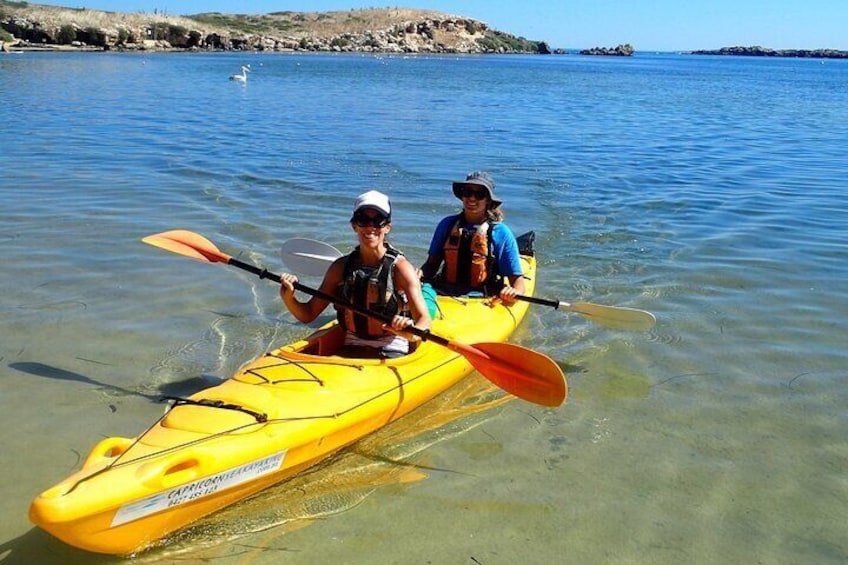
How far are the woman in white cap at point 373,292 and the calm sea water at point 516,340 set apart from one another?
21.9 inches

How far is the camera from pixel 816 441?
4.33 m

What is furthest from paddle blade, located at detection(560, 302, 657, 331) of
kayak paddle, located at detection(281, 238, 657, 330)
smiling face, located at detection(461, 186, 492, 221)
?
Answer: smiling face, located at detection(461, 186, 492, 221)

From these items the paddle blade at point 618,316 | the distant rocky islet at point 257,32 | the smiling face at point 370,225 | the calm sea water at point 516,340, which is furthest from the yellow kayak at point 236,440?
the distant rocky islet at point 257,32

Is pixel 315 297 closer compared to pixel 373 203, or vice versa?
pixel 373 203

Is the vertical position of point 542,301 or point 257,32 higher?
point 257,32

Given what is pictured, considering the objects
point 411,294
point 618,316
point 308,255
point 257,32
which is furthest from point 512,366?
point 257,32

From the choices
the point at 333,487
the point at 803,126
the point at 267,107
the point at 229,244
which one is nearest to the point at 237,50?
the point at 267,107

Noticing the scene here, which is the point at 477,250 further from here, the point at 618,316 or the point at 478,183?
the point at 618,316

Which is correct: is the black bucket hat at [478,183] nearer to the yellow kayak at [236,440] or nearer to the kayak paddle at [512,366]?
the yellow kayak at [236,440]

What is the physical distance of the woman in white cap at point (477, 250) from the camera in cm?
550

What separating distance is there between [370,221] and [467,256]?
176 centimetres

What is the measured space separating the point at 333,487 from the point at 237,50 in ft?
258

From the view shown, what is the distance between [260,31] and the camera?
87.8 m

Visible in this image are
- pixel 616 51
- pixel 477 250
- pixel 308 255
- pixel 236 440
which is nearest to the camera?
pixel 236 440
